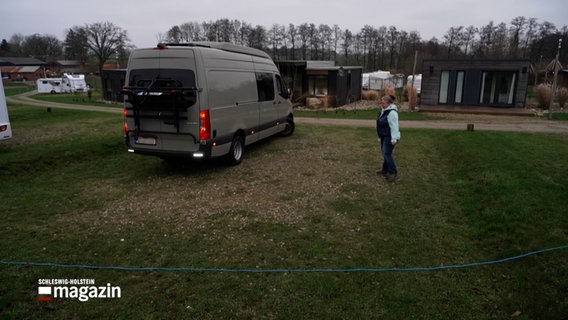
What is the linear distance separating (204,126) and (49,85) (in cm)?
5062

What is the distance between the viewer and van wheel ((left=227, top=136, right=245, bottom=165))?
8.71 meters

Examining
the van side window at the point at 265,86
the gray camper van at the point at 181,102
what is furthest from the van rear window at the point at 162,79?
the van side window at the point at 265,86

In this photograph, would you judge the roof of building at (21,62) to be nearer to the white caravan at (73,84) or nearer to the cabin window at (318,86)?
the white caravan at (73,84)

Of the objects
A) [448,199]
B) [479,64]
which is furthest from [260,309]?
[479,64]

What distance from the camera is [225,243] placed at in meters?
4.87

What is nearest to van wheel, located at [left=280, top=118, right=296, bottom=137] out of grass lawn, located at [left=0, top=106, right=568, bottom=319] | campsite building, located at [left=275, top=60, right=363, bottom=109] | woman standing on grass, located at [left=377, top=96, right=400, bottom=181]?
grass lawn, located at [left=0, top=106, right=568, bottom=319]

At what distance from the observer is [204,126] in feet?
24.3

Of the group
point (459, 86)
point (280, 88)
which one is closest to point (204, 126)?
point (280, 88)

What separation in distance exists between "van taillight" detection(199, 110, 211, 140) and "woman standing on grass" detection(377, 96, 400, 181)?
11.8 ft

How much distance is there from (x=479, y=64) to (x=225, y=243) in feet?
73.6

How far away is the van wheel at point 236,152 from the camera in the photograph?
871 centimetres

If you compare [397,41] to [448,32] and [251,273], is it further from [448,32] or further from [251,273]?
[251,273]

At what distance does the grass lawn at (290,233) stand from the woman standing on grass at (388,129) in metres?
0.43

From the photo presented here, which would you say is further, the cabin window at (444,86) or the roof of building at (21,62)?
the roof of building at (21,62)
